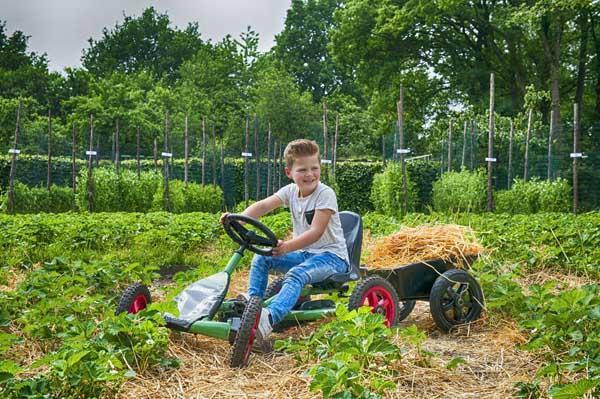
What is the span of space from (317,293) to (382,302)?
14.6 inches

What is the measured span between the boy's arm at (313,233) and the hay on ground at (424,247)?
0.64 m

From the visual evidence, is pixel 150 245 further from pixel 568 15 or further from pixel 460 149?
pixel 568 15

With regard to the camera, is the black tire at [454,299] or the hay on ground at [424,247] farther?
the hay on ground at [424,247]

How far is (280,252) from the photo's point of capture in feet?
12.9

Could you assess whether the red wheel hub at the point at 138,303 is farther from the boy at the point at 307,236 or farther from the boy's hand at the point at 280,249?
the boy's hand at the point at 280,249

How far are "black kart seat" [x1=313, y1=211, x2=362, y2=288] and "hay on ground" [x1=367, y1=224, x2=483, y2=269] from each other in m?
0.25

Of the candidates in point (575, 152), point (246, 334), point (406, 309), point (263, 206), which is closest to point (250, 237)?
point (263, 206)

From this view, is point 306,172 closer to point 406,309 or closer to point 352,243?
point 352,243

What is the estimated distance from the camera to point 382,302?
415cm

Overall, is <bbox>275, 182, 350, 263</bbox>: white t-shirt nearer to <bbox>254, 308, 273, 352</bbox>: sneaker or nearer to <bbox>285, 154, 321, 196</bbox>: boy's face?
<bbox>285, 154, 321, 196</bbox>: boy's face

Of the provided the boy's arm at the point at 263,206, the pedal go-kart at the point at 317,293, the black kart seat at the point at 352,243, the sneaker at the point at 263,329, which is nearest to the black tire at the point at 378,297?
the pedal go-kart at the point at 317,293

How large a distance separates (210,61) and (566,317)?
32597mm

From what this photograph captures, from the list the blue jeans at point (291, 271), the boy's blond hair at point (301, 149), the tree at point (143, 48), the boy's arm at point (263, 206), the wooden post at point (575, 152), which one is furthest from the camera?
the tree at point (143, 48)

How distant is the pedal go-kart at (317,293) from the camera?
3596 mm
